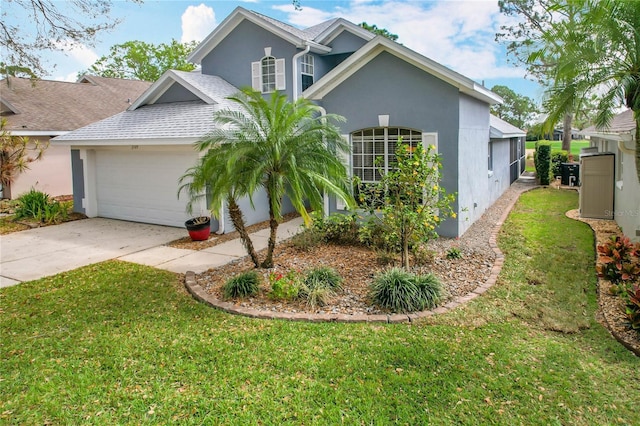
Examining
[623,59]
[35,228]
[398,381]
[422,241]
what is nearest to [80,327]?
[398,381]

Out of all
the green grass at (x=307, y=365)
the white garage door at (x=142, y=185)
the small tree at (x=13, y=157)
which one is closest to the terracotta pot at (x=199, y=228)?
the white garage door at (x=142, y=185)

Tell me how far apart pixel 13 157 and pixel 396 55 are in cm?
1570

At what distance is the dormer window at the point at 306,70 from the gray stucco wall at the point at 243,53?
51 centimetres

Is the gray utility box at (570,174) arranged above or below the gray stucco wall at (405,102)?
below

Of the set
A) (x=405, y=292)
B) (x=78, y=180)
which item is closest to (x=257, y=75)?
(x=78, y=180)

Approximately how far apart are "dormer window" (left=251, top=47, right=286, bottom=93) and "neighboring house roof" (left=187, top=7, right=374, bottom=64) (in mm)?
959

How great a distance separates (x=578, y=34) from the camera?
341 inches

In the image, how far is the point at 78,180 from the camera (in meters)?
16.2

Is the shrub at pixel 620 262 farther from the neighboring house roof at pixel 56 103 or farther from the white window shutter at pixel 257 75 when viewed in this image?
the neighboring house roof at pixel 56 103

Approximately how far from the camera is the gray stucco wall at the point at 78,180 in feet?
53.0

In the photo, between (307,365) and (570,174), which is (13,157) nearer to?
(307,365)

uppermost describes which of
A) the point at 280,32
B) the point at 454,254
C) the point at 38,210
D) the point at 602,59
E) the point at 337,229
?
the point at 280,32

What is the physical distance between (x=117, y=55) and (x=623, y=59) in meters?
48.8

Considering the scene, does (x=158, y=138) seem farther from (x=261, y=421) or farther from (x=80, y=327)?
(x=261, y=421)
